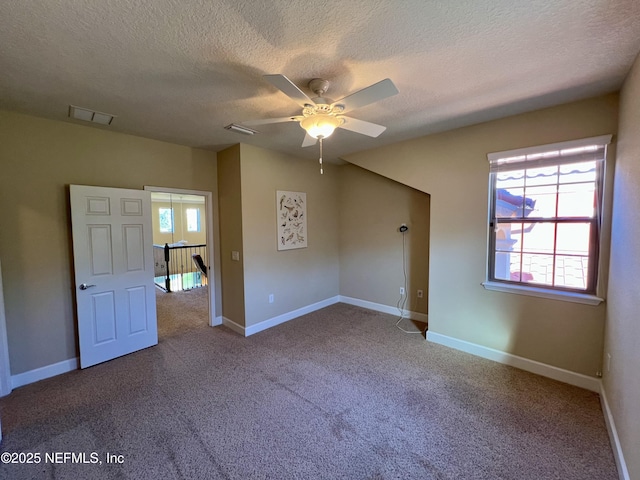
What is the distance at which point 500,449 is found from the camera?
5.92 feet

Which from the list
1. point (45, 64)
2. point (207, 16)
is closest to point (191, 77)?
point (207, 16)

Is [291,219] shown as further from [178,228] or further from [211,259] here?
[178,228]

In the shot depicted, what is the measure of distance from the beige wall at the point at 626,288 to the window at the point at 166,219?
1111 cm

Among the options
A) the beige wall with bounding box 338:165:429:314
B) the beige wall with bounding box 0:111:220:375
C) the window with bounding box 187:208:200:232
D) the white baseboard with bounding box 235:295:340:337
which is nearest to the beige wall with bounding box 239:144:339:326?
the white baseboard with bounding box 235:295:340:337

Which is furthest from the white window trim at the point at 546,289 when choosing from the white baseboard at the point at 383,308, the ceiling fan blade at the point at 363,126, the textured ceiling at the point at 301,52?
the ceiling fan blade at the point at 363,126

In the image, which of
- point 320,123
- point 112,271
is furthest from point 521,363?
point 112,271

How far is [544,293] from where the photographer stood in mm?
2607

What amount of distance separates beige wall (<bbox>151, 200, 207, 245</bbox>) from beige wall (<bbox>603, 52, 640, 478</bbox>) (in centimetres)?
989

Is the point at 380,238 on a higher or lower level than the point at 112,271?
higher

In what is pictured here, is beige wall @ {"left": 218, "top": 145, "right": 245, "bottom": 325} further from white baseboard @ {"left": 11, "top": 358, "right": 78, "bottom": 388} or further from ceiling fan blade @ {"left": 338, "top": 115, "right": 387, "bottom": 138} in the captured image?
ceiling fan blade @ {"left": 338, "top": 115, "right": 387, "bottom": 138}

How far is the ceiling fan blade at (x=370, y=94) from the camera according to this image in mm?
1572

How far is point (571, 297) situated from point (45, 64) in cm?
454

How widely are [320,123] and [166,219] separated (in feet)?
Answer: 31.7

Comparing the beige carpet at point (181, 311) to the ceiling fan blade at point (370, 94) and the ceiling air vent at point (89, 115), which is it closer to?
the ceiling air vent at point (89, 115)
